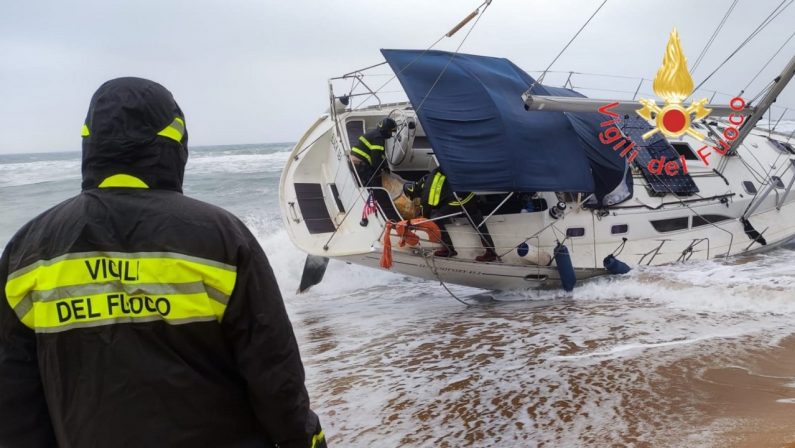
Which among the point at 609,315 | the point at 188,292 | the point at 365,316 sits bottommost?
the point at 365,316

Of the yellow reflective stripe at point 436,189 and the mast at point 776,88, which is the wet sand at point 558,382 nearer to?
the yellow reflective stripe at point 436,189

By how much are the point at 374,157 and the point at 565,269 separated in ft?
10.3

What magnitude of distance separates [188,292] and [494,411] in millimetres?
3389

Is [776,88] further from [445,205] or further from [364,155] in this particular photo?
[364,155]

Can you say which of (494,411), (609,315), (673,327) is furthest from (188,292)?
(609,315)

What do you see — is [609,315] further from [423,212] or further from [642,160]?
[642,160]

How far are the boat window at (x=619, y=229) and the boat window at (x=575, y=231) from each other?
60 centimetres

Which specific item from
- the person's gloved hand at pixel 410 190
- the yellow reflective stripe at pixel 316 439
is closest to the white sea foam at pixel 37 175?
the person's gloved hand at pixel 410 190

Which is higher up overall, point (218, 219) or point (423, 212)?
point (218, 219)

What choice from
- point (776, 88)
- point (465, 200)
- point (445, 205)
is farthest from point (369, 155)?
point (776, 88)

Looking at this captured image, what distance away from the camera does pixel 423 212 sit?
27.2 feet

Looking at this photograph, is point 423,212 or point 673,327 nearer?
point 673,327

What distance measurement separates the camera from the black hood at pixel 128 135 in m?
1.57

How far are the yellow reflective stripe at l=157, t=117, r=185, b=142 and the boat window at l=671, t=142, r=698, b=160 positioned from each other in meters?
11.1
